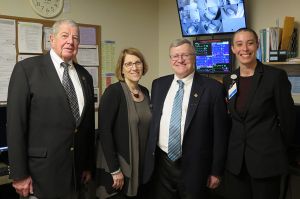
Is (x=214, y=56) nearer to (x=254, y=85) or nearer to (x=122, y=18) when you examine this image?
(x=122, y=18)

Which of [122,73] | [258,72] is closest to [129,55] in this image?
[122,73]

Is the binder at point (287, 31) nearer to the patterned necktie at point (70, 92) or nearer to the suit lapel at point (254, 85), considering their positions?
the suit lapel at point (254, 85)

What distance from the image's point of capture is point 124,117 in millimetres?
2115

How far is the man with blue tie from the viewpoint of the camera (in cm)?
203

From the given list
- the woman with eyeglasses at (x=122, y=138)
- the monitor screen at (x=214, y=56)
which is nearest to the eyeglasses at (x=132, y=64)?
the woman with eyeglasses at (x=122, y=138)

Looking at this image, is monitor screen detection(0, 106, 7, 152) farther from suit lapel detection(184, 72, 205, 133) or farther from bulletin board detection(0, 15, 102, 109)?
suit lapel detection(184, 72, 205, 133)

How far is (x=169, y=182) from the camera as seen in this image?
2.12 m

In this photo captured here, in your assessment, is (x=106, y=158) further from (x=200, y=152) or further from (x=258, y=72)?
(x=258, y=72)

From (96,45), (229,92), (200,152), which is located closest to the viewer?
(200,152)

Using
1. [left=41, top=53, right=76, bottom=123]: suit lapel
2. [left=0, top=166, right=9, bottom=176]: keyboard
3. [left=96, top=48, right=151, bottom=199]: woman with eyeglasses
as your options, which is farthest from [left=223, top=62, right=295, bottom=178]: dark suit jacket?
[left=0, top=166, right=9, bottom=176]: keyboard

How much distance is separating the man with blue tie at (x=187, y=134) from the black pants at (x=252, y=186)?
15 centimetres

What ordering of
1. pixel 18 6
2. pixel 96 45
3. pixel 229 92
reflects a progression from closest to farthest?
pixel 229 92, pixel 18 6, pixel 96 45

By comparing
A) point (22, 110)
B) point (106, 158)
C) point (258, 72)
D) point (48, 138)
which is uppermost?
point (258, 72)

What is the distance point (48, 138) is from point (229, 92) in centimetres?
120
